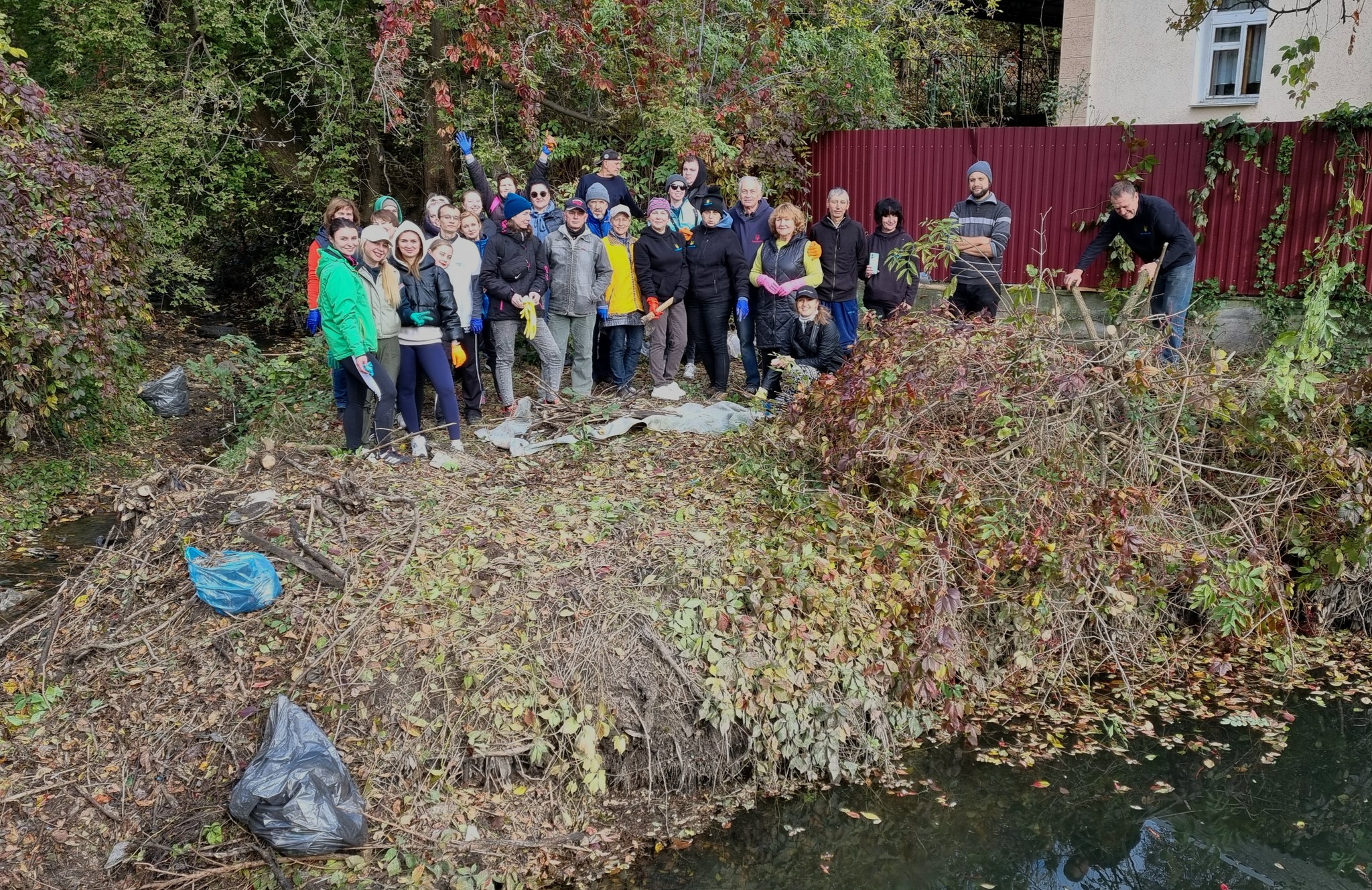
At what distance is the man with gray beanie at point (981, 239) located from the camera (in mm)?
8680

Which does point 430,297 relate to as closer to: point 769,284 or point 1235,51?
point 769,284

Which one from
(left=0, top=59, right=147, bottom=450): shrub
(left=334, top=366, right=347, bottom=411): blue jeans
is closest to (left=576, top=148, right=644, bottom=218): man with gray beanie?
(left=334, top=366, right=347, bottom=411): blue jeans

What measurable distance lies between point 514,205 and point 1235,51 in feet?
29.7

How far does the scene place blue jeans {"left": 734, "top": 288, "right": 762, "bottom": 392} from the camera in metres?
8.82

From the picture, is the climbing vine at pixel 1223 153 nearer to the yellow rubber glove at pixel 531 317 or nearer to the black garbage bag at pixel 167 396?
the yellow rubber glove at pixel 531 317

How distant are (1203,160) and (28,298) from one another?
33.5ft

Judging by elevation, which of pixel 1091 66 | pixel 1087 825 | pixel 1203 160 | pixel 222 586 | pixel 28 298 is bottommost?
pixel 1087 825

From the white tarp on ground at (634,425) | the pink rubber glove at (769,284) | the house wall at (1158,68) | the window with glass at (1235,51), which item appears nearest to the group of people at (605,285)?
the pink rubber glove at (769,284)

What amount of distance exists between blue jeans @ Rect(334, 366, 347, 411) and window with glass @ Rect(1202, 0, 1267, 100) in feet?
34.9

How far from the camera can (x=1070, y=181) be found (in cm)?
1066

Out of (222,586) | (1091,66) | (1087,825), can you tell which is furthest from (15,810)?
(1091,66)

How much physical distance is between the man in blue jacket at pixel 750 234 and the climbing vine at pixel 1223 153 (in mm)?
4160

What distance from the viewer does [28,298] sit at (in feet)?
25.9

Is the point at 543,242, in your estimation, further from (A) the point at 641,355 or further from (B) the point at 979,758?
(B) the point at 979,758
